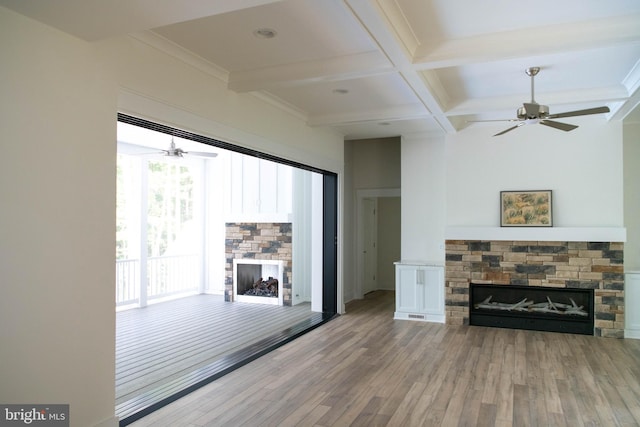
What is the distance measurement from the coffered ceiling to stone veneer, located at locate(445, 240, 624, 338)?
193 cm

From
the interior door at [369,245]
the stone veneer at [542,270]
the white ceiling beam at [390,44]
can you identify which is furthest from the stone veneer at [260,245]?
the white ceiling beam at [390,44]

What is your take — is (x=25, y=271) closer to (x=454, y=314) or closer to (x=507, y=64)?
(x=507, y=64)

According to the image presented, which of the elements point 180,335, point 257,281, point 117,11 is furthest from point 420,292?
point 117,11

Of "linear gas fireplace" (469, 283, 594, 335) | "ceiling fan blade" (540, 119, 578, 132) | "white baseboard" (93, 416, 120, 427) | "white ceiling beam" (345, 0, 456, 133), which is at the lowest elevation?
"white baseboard" (93, 416, 120, 427)

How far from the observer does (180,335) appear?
5.88 m

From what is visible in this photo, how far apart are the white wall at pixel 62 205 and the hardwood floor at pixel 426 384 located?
2.65 feet

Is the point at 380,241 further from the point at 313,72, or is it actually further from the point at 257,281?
the point at 313,72

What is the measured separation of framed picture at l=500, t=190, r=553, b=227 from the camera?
6.34 metres

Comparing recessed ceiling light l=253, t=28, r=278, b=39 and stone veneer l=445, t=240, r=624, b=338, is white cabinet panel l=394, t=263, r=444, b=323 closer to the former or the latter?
stone veneer l=445, t=240, r=624, b=338

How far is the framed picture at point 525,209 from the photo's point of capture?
249 inches

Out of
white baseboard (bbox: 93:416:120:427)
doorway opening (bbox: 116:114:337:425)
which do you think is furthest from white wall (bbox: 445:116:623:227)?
white baseboard (bbox: 93:416:120:427)

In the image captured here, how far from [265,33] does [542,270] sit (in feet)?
16.2

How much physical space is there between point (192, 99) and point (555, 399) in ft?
13.2

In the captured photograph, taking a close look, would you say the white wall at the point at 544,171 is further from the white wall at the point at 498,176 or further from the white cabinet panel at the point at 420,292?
the white cabinet panel at the point at 420,292
